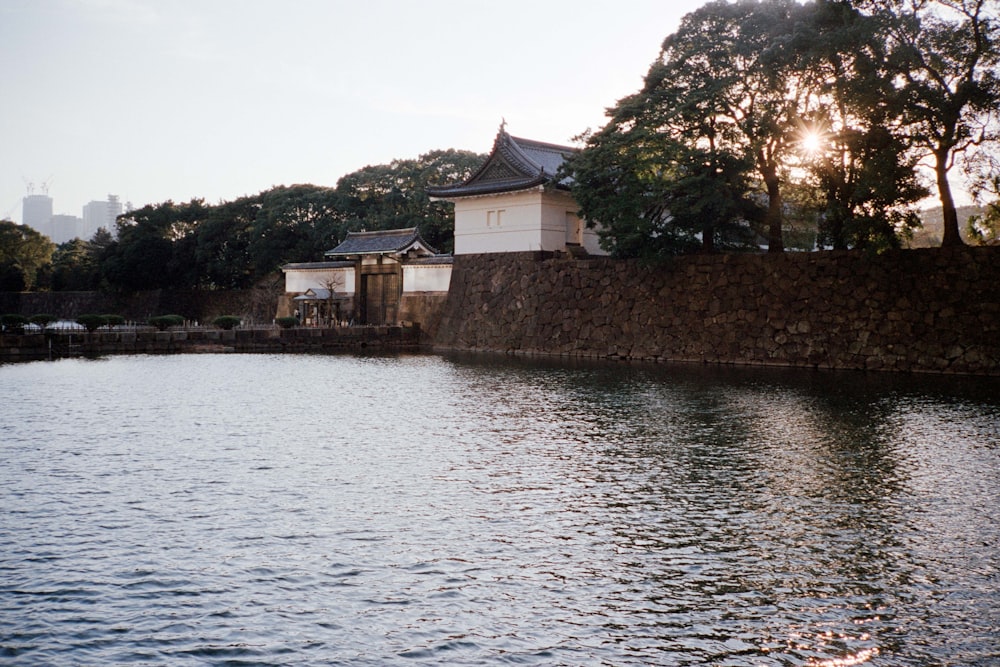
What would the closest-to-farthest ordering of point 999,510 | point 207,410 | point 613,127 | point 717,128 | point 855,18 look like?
point 999,510
point 207,410
point 855,18
point 717,128
point 613,127

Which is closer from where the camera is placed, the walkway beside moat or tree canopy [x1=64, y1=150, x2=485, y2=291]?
the walkway beside moat

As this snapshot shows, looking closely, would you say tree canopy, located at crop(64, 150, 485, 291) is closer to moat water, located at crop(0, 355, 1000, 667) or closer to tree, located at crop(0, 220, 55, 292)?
tree, located at crop(0, 220, 55, 292)

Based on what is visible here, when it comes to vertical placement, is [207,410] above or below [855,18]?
below

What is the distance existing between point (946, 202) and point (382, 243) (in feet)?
85.5

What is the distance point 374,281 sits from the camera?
42.1 meters

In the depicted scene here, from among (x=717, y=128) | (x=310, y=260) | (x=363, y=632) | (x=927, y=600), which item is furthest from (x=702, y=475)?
(x=310, y=260)

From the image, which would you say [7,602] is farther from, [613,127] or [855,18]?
[613,127]

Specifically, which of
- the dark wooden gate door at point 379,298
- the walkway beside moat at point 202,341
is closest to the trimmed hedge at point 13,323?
the walkway beside moat at point 202,341

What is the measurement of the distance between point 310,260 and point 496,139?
1900cm

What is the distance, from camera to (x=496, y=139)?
35281 millimetres

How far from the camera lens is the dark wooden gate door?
4116 cm

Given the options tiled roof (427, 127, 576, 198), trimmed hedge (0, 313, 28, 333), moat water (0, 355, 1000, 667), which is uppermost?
tiled roof (427, 127, 576, 198)

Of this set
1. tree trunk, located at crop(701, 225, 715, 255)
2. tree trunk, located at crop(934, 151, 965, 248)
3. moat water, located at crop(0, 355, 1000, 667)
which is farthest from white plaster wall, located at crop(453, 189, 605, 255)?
moat water, located at crop(0, 355, 1000, 667)

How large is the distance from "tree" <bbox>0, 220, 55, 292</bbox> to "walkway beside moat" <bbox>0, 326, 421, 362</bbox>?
3501 cm
